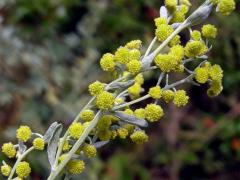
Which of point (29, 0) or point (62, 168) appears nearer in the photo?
point (62, 168)

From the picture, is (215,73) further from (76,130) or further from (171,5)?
(76,130)

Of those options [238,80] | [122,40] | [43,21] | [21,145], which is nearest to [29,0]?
[43,21]

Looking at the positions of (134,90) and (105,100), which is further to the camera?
(134,90)

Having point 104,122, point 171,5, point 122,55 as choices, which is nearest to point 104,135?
point 104,122

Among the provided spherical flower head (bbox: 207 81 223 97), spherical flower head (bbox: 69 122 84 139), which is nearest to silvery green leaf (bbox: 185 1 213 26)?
spherical flower head (bbox: 207 81 223 97)

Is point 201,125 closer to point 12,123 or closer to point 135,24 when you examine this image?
point 135,24

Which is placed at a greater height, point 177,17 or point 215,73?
point 177,17

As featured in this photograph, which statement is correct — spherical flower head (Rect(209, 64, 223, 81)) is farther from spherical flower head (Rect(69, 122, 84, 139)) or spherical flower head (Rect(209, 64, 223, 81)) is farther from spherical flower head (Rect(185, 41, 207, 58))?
spherical flower head (Rect(69, 122, 84, 139))
